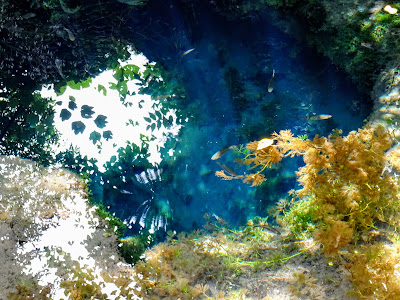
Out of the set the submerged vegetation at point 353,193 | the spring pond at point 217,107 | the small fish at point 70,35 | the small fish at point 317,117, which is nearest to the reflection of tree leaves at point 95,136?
the spring pond at point 217,107

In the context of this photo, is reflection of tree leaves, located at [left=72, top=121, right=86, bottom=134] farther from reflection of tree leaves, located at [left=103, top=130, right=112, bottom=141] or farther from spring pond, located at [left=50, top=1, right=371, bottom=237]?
spring pond, located at [left=50, top=1, right=371, bottom=237]

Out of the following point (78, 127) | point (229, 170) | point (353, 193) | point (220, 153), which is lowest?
point (353, 193)

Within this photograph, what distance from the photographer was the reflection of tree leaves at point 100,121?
14.8ft

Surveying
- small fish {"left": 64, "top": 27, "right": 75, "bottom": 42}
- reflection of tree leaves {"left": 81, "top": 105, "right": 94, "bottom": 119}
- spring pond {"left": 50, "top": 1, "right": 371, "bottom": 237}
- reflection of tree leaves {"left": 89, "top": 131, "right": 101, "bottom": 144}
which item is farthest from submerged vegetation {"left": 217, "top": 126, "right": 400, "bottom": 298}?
small fish {"left": 64, "top": 27, "right": 75, "bottom": 42}

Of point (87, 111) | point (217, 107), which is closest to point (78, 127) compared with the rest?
point (87, 111)

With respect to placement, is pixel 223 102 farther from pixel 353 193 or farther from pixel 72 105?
pixel 353 193

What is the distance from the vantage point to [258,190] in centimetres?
443

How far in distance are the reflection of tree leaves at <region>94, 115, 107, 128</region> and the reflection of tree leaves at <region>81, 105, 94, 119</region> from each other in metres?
0.13

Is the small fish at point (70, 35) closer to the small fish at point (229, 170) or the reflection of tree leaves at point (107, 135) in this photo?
the reflection of tree leaves at point (107, 135)

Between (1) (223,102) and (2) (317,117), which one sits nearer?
(2) (317,117)

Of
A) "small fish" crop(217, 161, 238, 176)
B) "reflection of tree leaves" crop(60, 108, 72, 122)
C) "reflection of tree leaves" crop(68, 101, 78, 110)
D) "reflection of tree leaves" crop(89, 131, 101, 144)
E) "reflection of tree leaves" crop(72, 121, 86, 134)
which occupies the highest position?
"reflection of tree leaves" crop(68, 101, 78, 110)

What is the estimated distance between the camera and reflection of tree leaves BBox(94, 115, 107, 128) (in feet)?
14.8

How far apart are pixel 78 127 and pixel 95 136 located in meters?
0.32

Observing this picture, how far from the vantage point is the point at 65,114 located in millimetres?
4535
